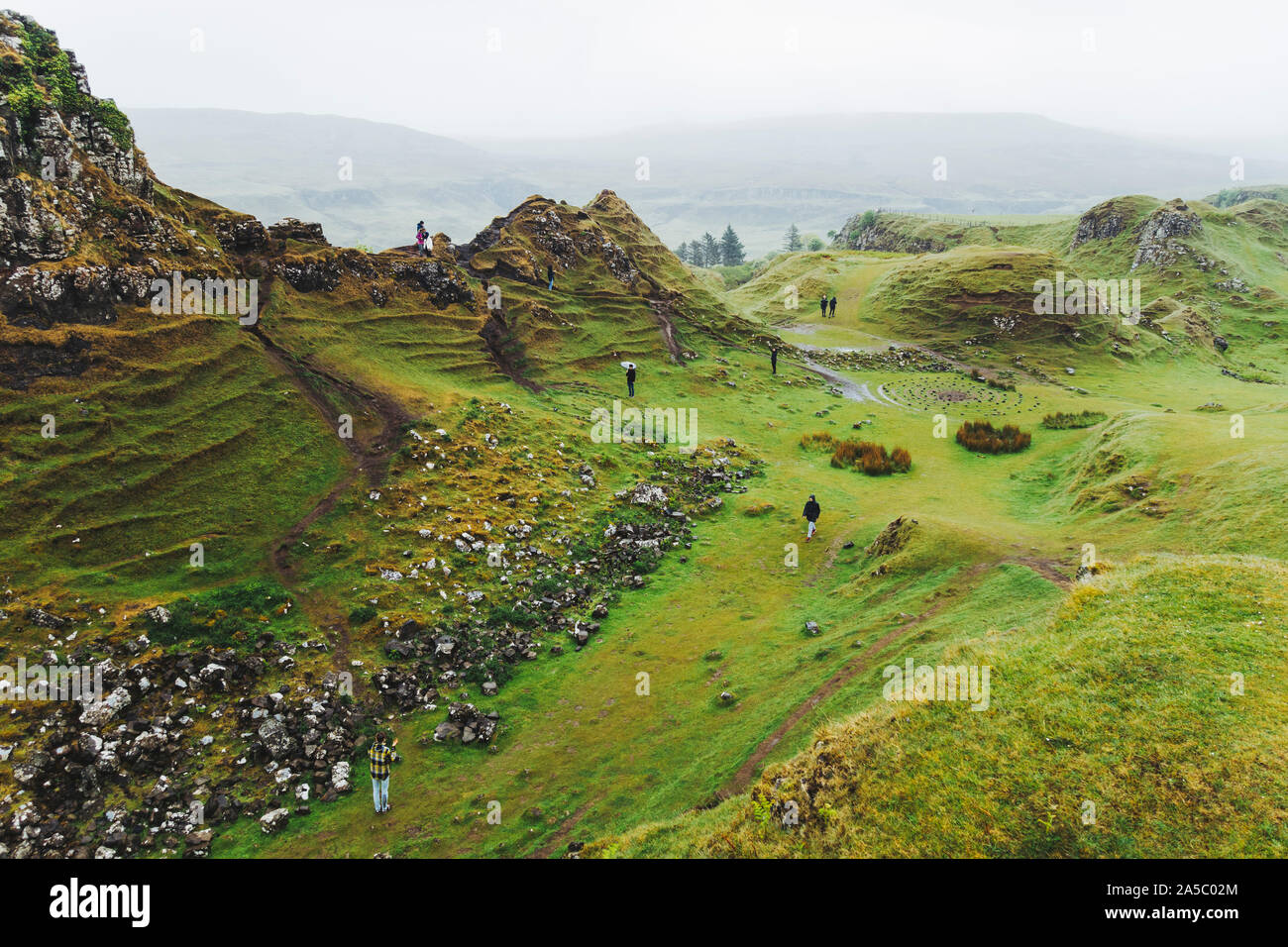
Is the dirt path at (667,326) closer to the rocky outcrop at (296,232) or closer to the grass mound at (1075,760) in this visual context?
the rocky outcrop at (296,232)

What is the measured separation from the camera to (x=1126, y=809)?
9680mm

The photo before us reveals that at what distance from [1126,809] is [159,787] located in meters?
21.1

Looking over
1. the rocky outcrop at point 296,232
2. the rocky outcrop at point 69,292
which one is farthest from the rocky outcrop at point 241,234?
the rocky outcrop at point 69,292

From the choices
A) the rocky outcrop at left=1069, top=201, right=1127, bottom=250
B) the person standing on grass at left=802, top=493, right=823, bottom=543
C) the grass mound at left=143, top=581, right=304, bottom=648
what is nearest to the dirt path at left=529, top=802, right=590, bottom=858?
the grass mound at left=143, top=581, right=304, bottom=648

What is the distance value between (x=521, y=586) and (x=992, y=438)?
3568cm

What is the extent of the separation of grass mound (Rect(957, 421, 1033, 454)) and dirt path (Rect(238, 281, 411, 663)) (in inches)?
1485

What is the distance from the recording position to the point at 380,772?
1543cm

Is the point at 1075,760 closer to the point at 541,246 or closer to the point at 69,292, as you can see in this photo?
the point at 69,292

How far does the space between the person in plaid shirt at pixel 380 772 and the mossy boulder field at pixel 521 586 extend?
53cm

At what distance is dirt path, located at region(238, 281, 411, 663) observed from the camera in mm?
21531

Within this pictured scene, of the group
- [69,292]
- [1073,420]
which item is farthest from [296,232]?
[1073,420]

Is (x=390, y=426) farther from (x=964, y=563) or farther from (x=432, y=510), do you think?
(x=964, y=563)

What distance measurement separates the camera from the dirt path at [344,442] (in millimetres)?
21531
